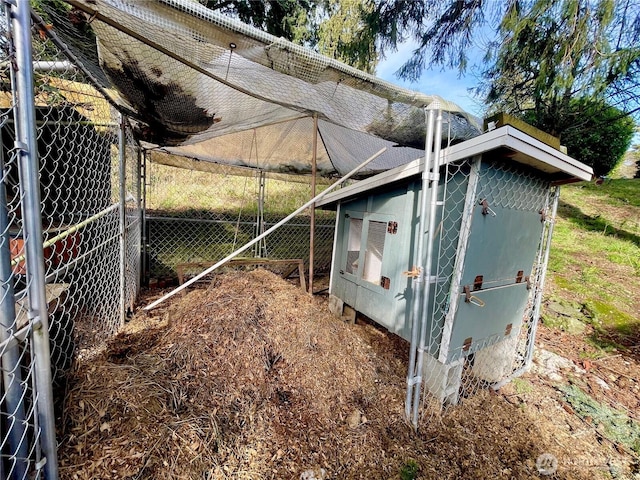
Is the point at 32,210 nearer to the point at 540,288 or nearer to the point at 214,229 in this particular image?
the point at 540,288

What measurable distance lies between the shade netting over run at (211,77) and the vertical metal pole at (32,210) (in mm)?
445

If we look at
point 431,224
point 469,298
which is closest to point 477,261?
point 469,298

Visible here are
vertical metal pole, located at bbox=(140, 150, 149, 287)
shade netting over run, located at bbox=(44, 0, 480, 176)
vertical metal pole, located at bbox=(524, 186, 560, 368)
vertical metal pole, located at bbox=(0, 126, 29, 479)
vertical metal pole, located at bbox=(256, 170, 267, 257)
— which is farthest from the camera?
vertical metal pole, located at bbox=(256, 170, 267, 257)

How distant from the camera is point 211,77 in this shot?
166 centimetres

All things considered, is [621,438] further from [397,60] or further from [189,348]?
[397,60]

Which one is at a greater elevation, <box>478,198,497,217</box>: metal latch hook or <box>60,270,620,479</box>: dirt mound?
<box>478,198,497,217</box>: metal latch hook

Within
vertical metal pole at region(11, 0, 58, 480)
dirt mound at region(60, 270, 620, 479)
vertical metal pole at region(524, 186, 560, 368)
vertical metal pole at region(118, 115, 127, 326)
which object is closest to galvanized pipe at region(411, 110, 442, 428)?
dirt mound at region(60, 270, 620, 479)

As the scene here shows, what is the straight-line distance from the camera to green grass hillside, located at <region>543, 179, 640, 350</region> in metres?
3.32

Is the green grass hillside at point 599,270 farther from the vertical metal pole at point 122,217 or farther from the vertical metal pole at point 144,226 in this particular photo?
the vertical metal pole at point 144,226

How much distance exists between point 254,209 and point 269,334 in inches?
182

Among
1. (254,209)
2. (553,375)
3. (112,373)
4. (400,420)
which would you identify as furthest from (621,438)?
(254,209)

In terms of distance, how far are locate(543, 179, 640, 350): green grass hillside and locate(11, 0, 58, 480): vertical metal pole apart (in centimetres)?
448

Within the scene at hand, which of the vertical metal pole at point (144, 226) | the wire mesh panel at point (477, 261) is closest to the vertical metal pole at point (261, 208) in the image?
the vertical metal pole at point (144, 226)

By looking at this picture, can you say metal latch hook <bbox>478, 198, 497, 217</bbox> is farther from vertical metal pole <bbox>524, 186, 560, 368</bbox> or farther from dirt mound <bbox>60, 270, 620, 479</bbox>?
dirt mound <bbox>60, 270, 620, 479</bbox>
